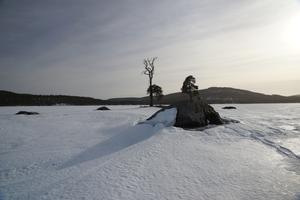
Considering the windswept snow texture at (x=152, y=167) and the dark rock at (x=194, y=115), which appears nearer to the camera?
the windswept snow texture at (x=152, y=167)

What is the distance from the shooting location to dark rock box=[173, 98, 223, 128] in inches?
490

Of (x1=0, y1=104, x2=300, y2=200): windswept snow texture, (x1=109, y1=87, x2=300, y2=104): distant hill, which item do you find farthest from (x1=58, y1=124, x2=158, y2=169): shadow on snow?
(x1=109, y1=87, x2=300, y2=104): distant hill

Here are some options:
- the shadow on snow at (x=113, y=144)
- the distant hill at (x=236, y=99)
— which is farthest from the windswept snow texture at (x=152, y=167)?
the distant hill at (x=236, y=99)

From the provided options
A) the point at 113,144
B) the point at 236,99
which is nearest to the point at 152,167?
the point at 113,144

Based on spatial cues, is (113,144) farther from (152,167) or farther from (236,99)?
(236,99)

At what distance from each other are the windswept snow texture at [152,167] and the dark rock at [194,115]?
2.15 meters

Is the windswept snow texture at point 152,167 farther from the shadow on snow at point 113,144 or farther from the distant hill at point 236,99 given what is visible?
the distant hill at point 236,99

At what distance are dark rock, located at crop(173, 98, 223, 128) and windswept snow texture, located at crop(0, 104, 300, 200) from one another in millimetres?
2151

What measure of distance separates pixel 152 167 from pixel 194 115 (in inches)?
288

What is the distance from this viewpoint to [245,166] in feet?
21.2

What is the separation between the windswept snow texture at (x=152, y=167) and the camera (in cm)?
483

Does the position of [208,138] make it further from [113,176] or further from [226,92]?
[226,92]

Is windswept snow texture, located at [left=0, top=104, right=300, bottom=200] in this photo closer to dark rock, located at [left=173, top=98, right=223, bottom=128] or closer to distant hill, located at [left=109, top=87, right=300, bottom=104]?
dark rock, located at [left=173, top=98, right=223, bottom=128]

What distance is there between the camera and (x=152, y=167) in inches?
241
